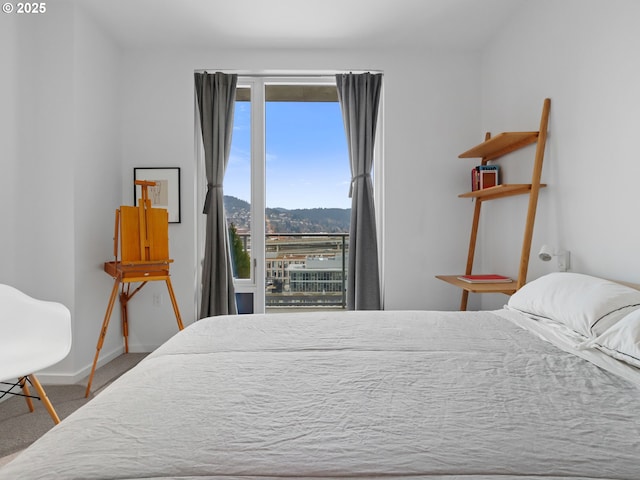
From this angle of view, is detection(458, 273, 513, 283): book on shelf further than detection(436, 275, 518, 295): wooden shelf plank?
Yes

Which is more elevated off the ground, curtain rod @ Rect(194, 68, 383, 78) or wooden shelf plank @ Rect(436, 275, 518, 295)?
Result: curtain rod @ Rect(194, 68, 383, 78)

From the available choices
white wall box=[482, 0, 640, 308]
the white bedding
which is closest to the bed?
the white bedding

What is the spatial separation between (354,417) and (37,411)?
95.5 inches

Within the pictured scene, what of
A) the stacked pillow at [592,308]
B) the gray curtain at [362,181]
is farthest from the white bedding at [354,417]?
the gray curtain at [362,181]

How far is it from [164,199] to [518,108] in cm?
296

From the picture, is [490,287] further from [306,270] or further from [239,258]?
[239,258]

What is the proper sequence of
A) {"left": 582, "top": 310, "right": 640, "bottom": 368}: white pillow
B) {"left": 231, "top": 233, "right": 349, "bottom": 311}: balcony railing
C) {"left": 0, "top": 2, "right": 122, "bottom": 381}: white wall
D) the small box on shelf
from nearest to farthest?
1. {"left": 582, "top": 310, "right": 640, "bottom": 368}: white pillow
2. {"left": 0, "top": 2, "right": 122, "bottom": 381}: white wall
3. the small box on shelf
4. {"left": 231, "top": 233, "right": 349, "bottom": 311}: balcony railing

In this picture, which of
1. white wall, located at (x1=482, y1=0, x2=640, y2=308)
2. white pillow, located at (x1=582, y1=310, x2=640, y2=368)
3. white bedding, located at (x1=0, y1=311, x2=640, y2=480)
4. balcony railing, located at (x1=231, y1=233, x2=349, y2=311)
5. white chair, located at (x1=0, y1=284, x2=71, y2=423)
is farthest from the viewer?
balcony railing, located at (x1=231, y1=233, x2=349, y2=311)

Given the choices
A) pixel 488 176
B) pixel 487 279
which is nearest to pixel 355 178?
pixel 488 176

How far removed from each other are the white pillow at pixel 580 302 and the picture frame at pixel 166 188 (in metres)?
2.82

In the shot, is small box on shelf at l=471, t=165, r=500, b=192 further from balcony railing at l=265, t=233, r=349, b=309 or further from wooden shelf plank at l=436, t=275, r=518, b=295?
balcony railing at l=265, t=233, r=349, b=309

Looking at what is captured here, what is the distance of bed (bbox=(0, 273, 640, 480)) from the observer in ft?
2.35

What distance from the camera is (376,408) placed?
37.0 inches

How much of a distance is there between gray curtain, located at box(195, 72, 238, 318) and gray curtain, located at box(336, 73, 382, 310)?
1.04 m
